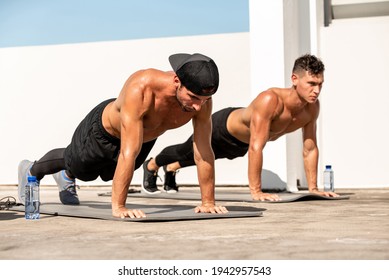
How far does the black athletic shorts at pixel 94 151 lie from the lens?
180 inches

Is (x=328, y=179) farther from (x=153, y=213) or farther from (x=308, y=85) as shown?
(x=153, y=213)

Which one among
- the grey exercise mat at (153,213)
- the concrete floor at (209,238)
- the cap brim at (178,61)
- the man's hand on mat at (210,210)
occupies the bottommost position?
the concrete floor at (209,238)

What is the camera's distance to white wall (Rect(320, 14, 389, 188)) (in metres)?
8.15

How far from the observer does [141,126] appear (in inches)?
158

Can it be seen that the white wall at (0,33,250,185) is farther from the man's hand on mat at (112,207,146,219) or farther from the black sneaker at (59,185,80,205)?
the man's hand on mat at (112,207,146,219)

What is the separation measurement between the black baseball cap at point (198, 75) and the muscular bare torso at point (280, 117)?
212cm

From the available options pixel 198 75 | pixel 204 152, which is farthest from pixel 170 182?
pixel 198 75

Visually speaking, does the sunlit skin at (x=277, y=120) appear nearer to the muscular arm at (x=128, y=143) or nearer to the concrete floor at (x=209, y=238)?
the concrete floor at (x=209, y=238)

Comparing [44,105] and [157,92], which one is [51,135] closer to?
[44,105]

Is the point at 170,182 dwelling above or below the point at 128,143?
below

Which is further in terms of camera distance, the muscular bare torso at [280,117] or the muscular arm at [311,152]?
the muscular arm at [311,152]

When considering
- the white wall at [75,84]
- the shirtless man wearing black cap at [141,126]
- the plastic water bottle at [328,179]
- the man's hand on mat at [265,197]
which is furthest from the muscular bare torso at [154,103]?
the white wall at [75,84]

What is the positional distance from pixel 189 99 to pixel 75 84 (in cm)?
554

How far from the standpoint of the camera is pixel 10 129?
30.8ft
